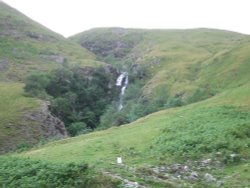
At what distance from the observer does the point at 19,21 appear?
171 metres

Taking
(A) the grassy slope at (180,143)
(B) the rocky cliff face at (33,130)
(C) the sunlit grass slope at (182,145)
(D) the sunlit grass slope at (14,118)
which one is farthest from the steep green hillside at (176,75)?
(C) the sunlit grass slope at (182,145)

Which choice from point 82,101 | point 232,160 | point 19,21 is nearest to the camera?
point 232,160

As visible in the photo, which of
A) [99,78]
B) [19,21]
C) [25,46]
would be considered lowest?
[99,78]

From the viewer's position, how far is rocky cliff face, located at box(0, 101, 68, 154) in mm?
65000

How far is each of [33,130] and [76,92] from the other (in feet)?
123

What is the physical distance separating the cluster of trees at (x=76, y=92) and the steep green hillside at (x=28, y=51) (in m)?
12.1

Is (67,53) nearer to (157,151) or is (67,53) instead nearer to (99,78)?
(99,78)

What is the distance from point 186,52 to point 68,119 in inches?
3124

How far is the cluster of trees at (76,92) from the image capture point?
89250 mm

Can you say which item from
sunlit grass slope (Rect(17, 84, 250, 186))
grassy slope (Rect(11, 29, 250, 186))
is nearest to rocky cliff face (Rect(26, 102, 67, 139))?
grassy slope (Rect(11, 29, 250, 186))

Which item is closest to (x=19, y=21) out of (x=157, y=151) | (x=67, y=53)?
(x=67, y=53)

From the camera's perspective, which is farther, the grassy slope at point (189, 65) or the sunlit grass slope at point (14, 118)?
the grassy slope at point (189, 65)

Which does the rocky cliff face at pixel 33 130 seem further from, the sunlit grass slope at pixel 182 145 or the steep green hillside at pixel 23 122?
the sunlit grass slope at pixel 182 145

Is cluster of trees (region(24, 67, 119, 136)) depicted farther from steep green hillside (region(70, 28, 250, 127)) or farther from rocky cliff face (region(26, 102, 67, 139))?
steep green hillside (region(70, 28, 250, 127))
